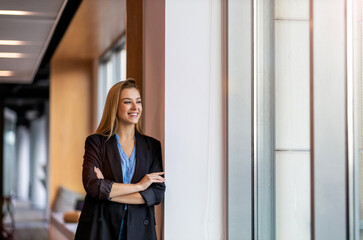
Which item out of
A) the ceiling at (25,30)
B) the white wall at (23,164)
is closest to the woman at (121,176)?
the ceiling at (25,30)

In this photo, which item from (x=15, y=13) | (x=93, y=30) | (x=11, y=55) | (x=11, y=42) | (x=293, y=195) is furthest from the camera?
(x=11, y=55)

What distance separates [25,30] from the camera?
6.21 meters

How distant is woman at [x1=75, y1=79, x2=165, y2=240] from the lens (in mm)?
2797

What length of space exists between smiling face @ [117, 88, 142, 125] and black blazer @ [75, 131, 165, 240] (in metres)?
0.14

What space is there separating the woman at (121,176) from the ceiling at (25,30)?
8.01 feet

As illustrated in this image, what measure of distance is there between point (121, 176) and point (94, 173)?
6.3 inches

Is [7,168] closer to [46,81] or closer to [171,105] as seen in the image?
[46,81]

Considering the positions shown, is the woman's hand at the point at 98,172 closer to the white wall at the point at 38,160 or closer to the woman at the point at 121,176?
the woman at the point at 121,176

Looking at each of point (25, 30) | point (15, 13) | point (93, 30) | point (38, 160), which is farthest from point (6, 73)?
point (38, 160)

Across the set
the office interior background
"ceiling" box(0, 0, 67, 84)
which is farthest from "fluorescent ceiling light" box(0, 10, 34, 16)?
the office interior background

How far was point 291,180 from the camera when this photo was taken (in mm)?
2729

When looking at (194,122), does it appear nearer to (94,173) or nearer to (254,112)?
(254,112)

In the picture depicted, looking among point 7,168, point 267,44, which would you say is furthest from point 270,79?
point 7,168

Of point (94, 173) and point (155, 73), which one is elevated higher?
point (155, 73)
